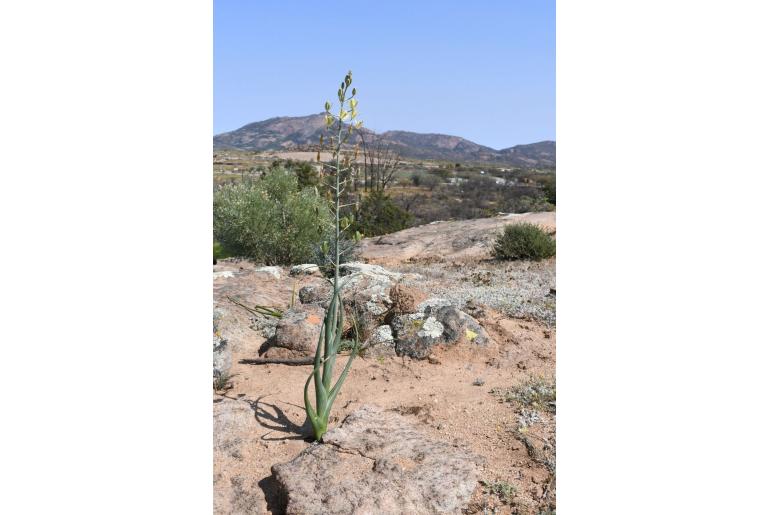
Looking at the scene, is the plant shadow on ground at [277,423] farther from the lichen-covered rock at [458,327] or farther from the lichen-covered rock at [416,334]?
the lichen-covered rock at [458,327]

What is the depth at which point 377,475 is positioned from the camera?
269cm

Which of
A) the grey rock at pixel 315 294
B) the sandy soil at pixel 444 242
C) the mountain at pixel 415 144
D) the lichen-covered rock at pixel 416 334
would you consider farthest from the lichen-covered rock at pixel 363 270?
the mountain at pixel 415 144

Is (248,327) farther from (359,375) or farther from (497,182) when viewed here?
(497,182)

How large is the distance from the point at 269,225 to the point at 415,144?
6576 cm

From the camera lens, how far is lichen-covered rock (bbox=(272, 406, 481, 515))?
2561 mm

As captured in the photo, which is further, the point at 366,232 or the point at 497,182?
the point at 497,182

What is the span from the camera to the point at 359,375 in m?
4.17

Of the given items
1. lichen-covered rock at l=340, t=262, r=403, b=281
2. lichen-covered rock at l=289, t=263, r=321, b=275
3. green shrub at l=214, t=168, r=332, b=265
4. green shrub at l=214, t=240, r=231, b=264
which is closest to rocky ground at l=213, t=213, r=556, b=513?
lichen-covered rock at l=340, t=262, r=403, b=281

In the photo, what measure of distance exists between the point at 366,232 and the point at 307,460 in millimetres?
12212

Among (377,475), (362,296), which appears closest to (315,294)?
(362,296)

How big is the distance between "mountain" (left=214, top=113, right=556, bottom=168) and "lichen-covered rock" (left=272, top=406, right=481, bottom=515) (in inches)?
2308

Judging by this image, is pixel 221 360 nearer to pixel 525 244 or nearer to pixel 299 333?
pixel 299 333
